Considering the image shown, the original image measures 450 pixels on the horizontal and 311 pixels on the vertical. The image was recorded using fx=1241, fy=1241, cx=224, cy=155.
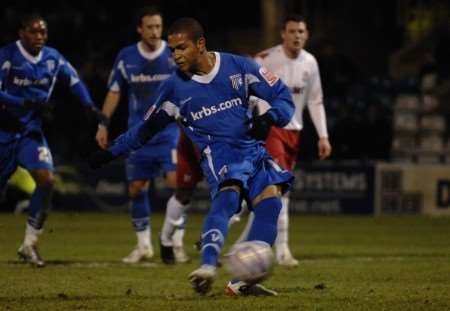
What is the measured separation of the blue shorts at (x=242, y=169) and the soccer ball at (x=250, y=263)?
0.56 meters

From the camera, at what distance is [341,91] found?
77.4 feet

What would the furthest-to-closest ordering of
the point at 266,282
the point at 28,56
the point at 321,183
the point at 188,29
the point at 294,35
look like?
the point at 321,183 < the point at 294,35 < the point at 28,56 < the point at 266,282 < the point at 188,29

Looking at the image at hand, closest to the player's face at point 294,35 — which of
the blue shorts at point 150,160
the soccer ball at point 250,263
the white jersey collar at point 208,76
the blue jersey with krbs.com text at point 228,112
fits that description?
the blue shorts at point 150,160

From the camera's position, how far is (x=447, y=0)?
26.8 metres

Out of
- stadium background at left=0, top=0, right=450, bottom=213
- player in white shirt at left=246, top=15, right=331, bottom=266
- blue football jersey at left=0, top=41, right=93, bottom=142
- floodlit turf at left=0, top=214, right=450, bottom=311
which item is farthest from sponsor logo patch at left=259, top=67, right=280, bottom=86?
stadium background at left=0, top=0, right=450, bottom=213

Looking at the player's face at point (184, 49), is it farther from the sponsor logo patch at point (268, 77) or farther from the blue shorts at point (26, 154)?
the blue shorts at point (26, 154)

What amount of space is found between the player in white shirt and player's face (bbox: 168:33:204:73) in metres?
3.67

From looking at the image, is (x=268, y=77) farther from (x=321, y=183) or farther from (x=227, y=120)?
(x=321, y=183)

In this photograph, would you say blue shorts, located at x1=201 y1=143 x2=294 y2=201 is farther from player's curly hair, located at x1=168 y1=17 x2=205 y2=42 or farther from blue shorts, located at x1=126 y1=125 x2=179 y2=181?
blue shorts, located at x1=126 y1=125 x2=179 y2=181

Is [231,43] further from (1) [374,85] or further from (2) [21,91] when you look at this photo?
(2) [21,91]

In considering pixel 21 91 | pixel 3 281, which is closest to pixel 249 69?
pixel 3 281

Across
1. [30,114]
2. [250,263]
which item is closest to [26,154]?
[30,114]

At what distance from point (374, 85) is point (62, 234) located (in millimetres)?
9734

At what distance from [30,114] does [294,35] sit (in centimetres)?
270
